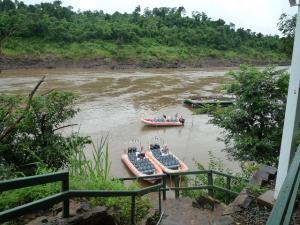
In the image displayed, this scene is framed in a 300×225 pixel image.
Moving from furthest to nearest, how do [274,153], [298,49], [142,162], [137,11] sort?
[137,11], [142,162], [274,153], [298,49]

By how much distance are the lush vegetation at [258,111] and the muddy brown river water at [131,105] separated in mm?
6093

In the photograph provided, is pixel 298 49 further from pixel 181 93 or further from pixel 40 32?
pixel 40 32

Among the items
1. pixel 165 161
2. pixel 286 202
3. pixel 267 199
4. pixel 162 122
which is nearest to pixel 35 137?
pixel 267 199

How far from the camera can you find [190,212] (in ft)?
18.3

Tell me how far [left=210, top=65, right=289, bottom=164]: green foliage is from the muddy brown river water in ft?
20.0

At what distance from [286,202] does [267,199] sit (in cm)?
342

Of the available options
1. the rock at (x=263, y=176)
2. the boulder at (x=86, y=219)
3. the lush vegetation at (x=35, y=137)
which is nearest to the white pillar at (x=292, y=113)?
the rock at (x=263, y=176)

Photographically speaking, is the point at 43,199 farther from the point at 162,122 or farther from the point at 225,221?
the point at 162,122

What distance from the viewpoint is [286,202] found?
1.25 metres

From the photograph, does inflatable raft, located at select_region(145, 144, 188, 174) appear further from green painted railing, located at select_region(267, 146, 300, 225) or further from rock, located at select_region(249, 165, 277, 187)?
green painted railing, located at select_region(267, 146, 300, 225)

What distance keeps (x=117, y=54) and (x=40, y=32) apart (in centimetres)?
1183

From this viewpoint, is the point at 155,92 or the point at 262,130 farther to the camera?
the point at 155,92

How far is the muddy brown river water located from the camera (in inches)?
739

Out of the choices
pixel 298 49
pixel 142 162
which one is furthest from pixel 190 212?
pixel 142 162
